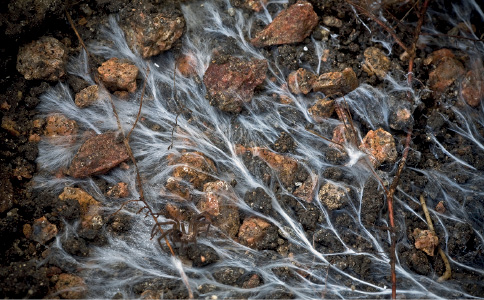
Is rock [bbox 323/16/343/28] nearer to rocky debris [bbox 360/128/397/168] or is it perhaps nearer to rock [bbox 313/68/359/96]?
rock [bbox 313/68/359/96]

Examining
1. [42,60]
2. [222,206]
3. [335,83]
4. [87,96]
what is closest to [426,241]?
[335,83]

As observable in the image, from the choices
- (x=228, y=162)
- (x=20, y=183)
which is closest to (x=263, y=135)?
(x=228, y=162)

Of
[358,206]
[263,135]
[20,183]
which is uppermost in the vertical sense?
[20,183]

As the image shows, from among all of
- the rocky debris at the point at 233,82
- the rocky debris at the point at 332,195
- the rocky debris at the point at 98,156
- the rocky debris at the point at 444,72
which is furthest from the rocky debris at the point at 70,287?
the rocky debris at the point at 444,72

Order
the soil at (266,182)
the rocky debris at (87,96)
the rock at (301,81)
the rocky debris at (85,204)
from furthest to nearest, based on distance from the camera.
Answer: the rock at (301,81)
the rocky debris at (87,96)
the rocky debris at (85,204)
the soil at (266,182)

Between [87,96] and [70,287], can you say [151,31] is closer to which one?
[87,96]

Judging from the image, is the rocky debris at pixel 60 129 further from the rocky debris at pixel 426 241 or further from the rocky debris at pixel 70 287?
the rocky debris at pixel 426 241

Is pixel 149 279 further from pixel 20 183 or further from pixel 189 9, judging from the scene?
pixel 189 9
